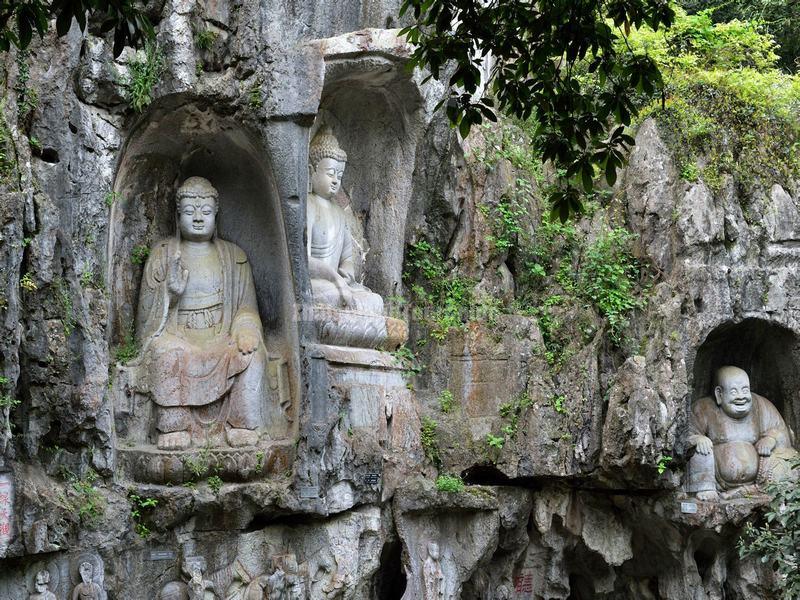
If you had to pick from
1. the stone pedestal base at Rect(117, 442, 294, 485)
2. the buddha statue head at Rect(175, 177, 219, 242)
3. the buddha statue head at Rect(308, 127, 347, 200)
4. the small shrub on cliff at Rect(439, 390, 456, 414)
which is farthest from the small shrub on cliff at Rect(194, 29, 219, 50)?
the small shrub on cliff at Rect(439, 390, 456, 414)

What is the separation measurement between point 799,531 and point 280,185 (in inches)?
210

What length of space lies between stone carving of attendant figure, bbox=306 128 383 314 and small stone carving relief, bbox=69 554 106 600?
3.16m

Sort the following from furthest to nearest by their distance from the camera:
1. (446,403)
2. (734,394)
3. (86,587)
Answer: (734,394)
(446,403)
(86,587)

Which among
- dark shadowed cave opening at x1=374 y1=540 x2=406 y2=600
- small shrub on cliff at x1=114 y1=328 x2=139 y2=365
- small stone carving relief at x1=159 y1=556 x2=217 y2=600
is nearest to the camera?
small stone carving relief at x1=159 y1=556 x2=217 y2=600

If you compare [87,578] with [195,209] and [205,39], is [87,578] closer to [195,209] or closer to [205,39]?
[195,209]

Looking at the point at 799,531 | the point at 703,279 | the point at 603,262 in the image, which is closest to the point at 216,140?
the point at 603,262

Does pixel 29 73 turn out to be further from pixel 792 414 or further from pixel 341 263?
pixel 792 414

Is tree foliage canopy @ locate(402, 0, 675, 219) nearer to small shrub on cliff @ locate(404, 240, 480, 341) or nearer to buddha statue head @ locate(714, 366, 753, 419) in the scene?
small shrub on cliff @ locate(404, 240, 480, 341)

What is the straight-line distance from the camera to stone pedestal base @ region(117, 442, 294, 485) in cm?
1040

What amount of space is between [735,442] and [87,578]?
6.68 m

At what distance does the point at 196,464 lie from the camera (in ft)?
34.2

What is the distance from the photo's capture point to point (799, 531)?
9.70 metres

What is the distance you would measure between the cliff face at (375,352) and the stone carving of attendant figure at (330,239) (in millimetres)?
319

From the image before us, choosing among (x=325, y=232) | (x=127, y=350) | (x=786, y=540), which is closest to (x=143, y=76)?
(x=325, y=232)
